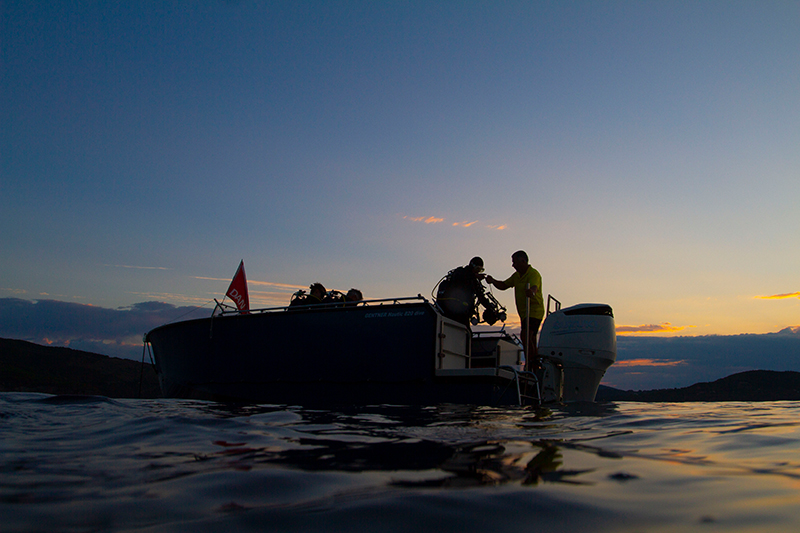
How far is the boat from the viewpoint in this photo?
8.20 meters

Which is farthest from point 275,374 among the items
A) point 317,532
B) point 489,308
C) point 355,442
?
point 317,532

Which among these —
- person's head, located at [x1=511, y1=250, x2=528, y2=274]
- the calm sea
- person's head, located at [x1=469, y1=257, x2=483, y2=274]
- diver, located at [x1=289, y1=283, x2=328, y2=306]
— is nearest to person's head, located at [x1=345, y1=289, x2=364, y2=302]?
diver, located at [x1=289, y1=283, x2=328, y2=306]

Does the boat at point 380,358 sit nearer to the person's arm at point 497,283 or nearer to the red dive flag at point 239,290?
the person's arm at point 497,283

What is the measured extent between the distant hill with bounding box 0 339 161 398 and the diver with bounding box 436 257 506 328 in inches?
1910

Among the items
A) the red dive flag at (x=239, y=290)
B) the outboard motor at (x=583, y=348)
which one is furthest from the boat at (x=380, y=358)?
the red dive flag at (x=239, y=290)

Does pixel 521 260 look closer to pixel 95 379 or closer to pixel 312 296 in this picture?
pixel 312 296

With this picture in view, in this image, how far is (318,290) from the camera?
10.8 m

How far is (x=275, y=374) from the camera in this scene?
9.47 m

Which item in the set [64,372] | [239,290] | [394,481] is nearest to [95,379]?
[64,372]

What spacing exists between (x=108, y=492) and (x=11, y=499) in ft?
0.75

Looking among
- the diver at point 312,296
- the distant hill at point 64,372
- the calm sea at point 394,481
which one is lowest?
the distant hill at point 64,372

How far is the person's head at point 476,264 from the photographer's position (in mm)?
9789

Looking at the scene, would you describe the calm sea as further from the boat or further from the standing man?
the standing man

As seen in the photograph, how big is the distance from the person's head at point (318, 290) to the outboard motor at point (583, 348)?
507 cm
